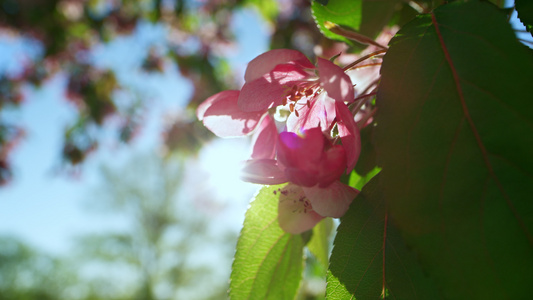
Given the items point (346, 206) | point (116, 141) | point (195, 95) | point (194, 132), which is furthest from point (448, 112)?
point (116, 141)

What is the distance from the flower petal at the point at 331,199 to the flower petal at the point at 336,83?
0.09m

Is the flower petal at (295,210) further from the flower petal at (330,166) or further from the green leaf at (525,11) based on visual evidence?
the green leaf at (525,11)

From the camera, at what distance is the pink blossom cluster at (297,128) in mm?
312

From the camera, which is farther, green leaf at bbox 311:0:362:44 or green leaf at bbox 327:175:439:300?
green leaf at bbox 311:0:362:44

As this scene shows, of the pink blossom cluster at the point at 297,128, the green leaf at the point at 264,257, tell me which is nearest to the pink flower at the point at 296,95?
the pink blossom cluster at the point at 297,128

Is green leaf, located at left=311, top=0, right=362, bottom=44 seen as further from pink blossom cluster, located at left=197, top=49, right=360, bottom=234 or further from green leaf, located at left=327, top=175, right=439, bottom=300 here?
green leaf, located at left=327, top=175, right=439, bottom=300

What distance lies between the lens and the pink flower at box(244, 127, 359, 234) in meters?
0.31

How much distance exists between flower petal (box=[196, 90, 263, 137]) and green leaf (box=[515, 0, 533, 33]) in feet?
0.88

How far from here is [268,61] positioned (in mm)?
364

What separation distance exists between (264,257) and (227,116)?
191 millimetres

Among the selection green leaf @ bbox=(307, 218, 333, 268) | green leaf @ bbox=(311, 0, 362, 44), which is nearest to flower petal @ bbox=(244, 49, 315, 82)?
green leaf @ bbox=(311, 0, 362, 44)

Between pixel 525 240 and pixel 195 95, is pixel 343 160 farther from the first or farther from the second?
pixel 195 95

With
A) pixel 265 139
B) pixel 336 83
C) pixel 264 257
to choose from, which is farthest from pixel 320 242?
pixel 336 83

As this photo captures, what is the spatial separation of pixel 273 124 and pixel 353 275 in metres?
0.19
